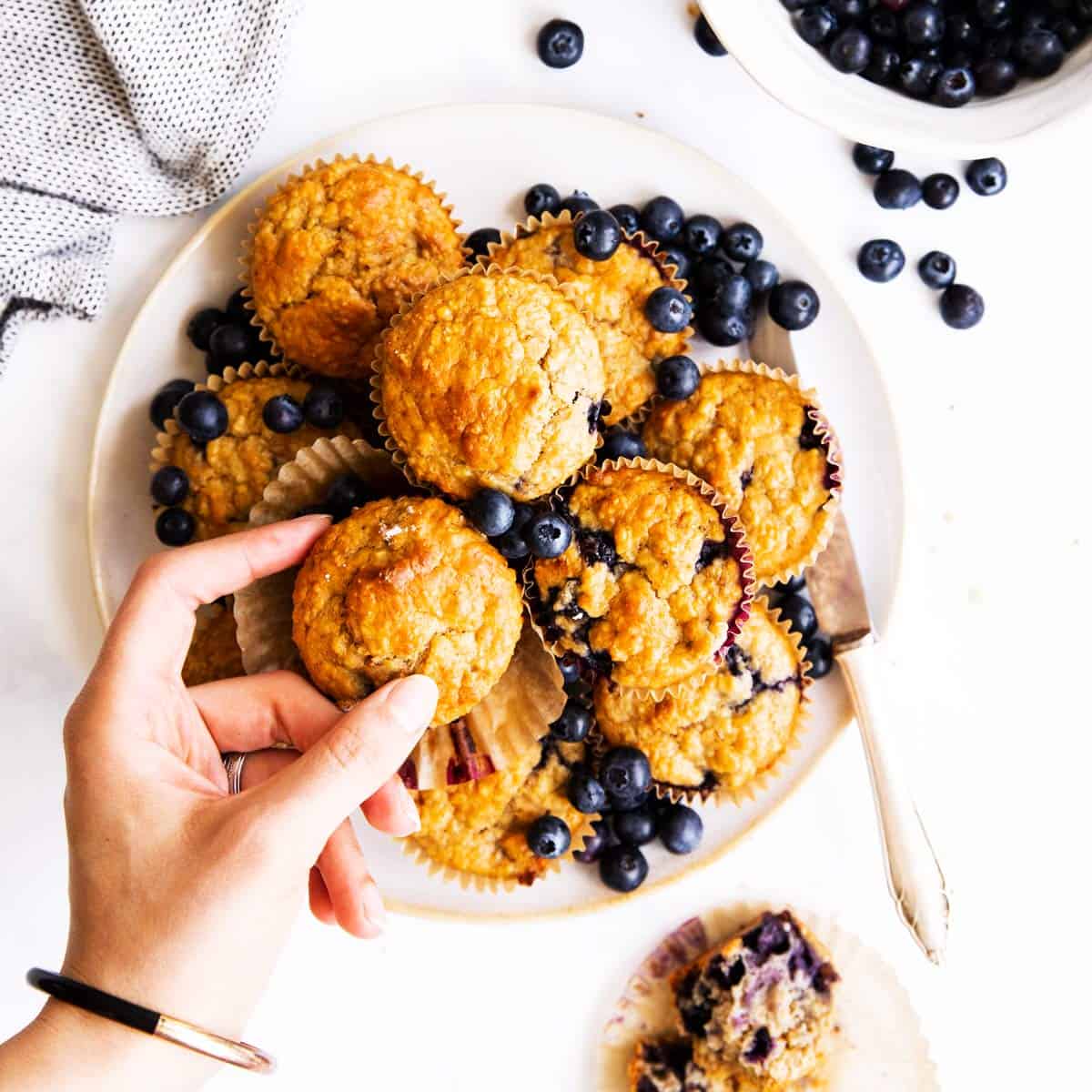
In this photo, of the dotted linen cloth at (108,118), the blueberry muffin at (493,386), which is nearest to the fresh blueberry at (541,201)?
the blueberry muffin at (493,386)

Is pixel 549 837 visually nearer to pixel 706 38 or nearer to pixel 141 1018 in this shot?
pixel 141 1018

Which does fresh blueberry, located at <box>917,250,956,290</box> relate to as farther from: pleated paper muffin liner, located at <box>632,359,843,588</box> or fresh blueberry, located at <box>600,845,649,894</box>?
fresh blueberry, located at <box>600,845,649,894</box>

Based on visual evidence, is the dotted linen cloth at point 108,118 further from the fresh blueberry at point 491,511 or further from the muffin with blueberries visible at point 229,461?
the fresh blueberry at point 491,511

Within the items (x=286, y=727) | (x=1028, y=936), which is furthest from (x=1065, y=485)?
(x=286, y=727)

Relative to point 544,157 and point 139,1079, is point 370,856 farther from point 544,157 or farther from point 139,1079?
point 544,157

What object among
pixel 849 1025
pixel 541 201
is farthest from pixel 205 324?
pixel 849 1025

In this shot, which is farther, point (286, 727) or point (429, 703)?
point (286, 727)
